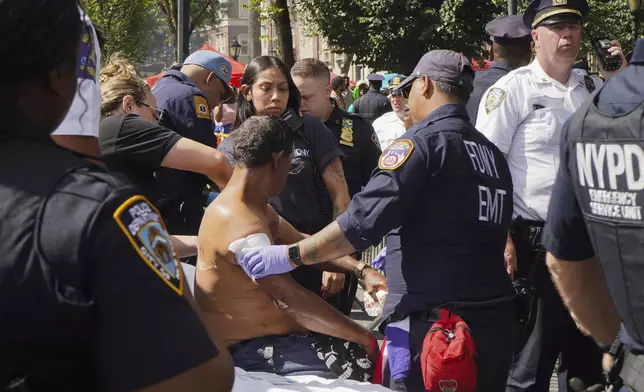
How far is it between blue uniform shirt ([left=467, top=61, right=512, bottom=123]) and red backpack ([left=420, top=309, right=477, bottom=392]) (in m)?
2.45

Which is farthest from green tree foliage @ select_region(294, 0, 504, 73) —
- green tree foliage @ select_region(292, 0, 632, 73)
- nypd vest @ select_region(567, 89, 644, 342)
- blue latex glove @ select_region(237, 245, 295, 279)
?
nypd vest @ select_region(567, 89, 644, 342)

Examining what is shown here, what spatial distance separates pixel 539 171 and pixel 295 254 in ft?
5.63

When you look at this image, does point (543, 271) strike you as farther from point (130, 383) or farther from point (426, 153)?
point (130, 383)

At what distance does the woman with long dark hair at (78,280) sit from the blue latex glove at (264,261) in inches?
80.3

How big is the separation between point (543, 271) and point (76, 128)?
3.18m

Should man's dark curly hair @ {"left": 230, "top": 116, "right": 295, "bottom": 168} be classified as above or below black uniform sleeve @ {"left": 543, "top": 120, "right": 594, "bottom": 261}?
below

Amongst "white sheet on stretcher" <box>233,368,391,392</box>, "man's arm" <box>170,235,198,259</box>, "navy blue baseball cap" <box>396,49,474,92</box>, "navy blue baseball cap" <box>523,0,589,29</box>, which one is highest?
"navy blue baseball cap" <box>523,0,589,29</box>

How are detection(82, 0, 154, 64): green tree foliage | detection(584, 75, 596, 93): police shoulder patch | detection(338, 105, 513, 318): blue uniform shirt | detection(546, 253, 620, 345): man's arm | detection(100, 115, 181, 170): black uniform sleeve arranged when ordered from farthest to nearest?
1. detection(82, 0, 154, 64): green tree foliage
2. detection(584, 75, 596, 93): police shoulder patch
3. detection(100, 115, 181, 170): black uniform sleeve
4. detection(338, 105, 513, 318): blue uniform shirt
5. detection(546, 253, 620, 345): man's arm

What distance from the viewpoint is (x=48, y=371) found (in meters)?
1.37

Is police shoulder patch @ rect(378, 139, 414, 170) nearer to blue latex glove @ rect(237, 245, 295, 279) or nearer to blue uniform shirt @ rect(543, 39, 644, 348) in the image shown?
blue latex glove @ rect(237, 245, 295, 279)

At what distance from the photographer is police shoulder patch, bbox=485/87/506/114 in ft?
15.6

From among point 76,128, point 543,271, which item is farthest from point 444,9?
point 76,128

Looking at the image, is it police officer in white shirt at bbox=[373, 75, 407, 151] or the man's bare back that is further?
police officer in white shirt at bbox=[373, 75, 407, 151]

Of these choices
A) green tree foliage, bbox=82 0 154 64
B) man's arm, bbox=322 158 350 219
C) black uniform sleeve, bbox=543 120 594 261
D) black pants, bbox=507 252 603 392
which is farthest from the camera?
green tree foliage, bbox=82 0 154 64
